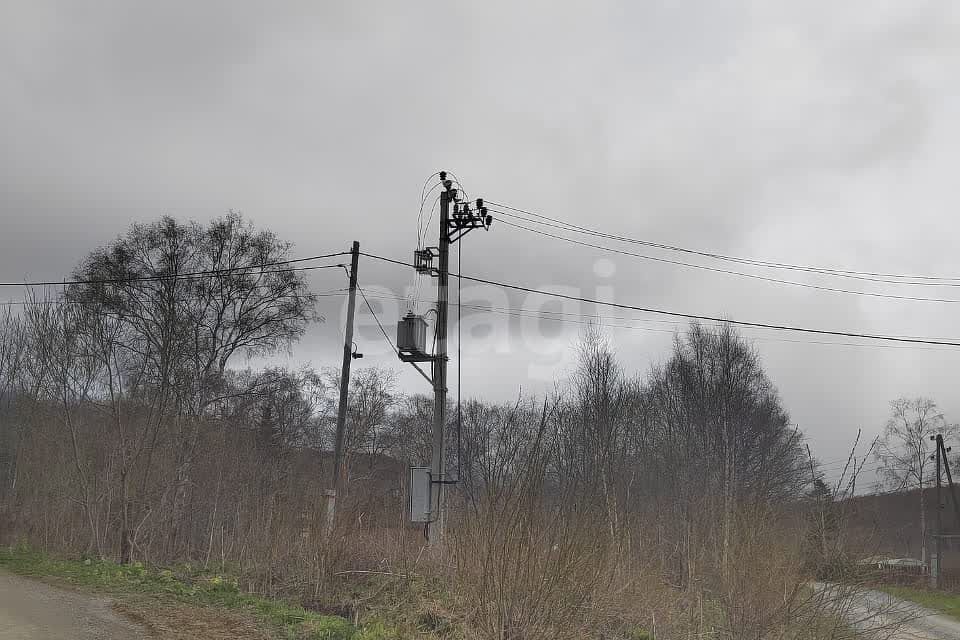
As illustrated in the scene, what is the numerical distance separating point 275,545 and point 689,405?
26.6 metres

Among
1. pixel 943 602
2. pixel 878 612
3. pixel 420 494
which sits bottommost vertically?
pixel 943 602

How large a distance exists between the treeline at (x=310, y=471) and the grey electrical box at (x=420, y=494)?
53 cm

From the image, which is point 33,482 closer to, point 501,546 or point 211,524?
point 211,524

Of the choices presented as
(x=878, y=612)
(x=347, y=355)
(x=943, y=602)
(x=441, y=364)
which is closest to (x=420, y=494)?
(x=441, y=364)

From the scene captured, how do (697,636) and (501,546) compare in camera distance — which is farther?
(697,636)

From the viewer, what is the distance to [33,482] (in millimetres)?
17750

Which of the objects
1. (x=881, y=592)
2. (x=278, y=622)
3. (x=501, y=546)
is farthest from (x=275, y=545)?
(x=881, y=592)

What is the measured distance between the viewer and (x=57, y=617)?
27.6 feet

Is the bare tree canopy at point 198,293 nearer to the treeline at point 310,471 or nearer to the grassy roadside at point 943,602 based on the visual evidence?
the treeline at point 310,471

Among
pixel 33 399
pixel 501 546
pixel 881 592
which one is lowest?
pixel 881 592

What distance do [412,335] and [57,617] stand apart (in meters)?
7.52

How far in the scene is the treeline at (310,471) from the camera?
6.12 meters

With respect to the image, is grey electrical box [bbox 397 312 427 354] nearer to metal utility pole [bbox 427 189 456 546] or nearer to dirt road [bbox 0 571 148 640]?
metal utility pole [bbox 427 189 456 546]

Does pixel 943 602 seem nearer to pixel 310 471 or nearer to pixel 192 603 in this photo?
pixel 310 471
